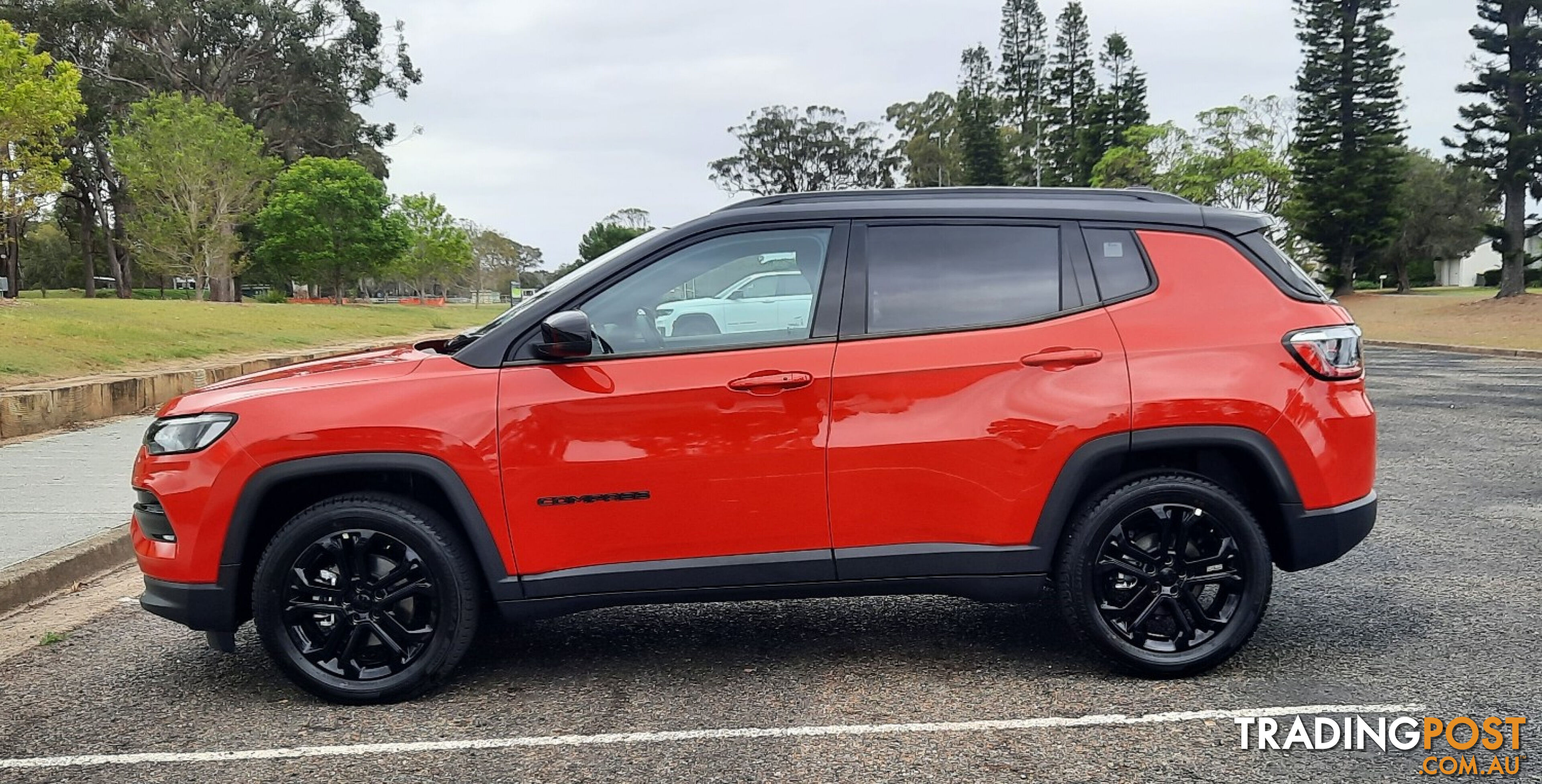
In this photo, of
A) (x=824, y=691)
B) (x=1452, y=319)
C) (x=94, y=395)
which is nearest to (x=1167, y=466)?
(x=824, y=691)

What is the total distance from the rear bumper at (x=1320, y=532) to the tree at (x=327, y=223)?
56282mm

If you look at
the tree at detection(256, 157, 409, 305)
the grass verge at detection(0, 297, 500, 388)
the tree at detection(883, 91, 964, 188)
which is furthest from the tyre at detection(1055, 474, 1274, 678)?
the tree at detection(883, 91, 964, 188)

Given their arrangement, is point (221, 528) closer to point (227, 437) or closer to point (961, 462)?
point (227, 437)

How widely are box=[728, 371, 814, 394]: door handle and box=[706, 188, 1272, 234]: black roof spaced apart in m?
0.65

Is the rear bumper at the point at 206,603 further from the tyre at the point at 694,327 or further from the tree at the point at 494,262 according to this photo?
the tree at the point at 494,262

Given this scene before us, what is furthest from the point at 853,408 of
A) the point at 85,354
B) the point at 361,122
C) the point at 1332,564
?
the point at 361,122

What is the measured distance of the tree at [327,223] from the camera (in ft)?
181

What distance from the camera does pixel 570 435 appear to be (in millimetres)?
4090

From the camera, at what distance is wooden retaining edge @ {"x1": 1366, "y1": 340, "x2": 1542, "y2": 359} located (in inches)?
910

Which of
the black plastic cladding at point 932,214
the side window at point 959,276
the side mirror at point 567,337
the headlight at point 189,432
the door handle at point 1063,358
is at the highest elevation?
the black plastic cladding at point 932,214

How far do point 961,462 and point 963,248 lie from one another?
2.66 feet

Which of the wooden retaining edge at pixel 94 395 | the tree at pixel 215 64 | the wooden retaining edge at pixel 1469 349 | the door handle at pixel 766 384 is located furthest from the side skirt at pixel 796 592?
the tree at pixel 215 64

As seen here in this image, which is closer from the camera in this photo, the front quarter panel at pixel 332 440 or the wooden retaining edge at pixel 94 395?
the front quarter panel at pixel 332 440

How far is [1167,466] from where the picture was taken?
435 centimetres
